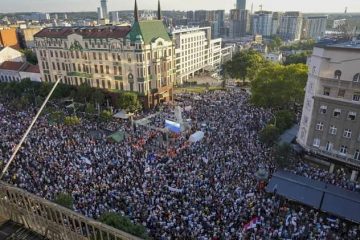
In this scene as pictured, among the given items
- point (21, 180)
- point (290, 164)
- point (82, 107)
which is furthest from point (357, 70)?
point (82, 107)

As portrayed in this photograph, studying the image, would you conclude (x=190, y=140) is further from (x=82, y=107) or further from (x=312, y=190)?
(x=82, y=107)

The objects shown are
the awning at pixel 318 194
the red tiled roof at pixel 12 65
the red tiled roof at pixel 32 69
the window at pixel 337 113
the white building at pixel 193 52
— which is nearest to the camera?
the awning at pixel 318 194

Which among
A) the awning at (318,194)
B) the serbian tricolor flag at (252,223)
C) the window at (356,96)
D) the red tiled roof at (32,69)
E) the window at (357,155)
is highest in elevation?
the window at (356,96)

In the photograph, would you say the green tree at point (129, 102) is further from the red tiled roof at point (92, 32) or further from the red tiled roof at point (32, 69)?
the red tiled roof at point (32, 69)

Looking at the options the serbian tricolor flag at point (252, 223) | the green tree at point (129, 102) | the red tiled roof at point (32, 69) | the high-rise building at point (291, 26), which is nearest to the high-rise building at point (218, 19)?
the high-rise building at point (291, 26)

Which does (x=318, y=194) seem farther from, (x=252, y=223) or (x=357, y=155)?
(x=357, y=155)

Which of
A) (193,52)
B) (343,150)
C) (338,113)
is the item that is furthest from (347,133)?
(193,52)
